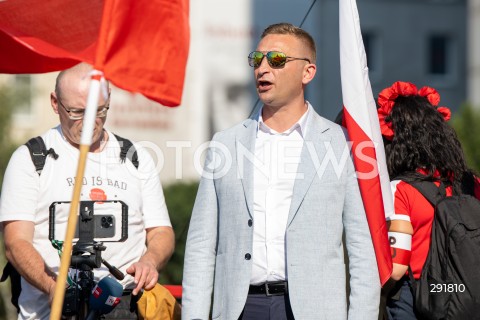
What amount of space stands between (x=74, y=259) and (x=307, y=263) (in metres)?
1.10

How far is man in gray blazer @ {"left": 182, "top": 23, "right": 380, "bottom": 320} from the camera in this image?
5.24m

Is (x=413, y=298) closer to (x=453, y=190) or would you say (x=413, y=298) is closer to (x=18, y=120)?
(x=453, y=190)

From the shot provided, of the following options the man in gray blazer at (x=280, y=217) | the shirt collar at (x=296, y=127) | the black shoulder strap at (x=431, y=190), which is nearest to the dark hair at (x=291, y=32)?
the man in gray blazer at (x=280, y=217)

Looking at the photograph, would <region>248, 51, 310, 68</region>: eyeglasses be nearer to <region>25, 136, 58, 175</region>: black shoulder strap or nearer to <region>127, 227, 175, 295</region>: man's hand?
<region>127, 227, 175, 295</region>: man's hand

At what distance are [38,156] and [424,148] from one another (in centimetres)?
202

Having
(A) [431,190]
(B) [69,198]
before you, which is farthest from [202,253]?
(A) [431,190]

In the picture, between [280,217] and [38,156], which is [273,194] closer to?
[280,217]

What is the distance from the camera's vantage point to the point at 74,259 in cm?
524

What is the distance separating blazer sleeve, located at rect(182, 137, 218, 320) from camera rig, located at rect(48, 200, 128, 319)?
329 mm

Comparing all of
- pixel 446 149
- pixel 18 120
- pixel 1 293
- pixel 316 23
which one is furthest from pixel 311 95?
pixel 446 149

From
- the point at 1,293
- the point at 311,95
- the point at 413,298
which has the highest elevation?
the point at 311,95

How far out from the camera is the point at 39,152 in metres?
5.74

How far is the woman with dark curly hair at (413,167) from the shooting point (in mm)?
5660

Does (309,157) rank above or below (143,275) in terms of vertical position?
above
